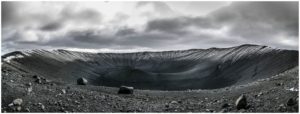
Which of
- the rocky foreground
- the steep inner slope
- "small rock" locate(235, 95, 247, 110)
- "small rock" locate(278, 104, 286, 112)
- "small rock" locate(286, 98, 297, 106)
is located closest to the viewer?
"small rock" locate(278, 104, 286, 112)

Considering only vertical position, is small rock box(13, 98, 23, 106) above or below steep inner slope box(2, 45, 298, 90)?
below

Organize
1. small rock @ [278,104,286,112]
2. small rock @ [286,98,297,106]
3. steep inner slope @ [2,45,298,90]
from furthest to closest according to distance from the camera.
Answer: steep inner slope @ [2,45,298,90] → small rock @ [286,98,297,106] → small rock @ [278,104,286,112]

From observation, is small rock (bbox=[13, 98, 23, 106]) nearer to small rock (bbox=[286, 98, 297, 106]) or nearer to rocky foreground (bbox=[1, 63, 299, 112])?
rocky foreground (bbox=[1, 63, 299, 112])

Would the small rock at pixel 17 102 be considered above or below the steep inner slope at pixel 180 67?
below

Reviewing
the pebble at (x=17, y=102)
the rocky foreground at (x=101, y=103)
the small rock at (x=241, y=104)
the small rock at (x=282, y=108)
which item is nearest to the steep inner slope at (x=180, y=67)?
the rocky foreground at (x=101, y=103)

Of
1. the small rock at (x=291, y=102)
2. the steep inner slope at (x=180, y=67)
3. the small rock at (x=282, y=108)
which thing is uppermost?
the steep inner slope at (x=180, y=67)

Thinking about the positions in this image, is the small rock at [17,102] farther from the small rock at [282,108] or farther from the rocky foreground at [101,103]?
the small rock at [282,108]

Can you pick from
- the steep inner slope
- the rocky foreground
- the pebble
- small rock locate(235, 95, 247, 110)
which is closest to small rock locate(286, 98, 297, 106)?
the rocky foreground

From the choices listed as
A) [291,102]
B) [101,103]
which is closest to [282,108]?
[291,102]

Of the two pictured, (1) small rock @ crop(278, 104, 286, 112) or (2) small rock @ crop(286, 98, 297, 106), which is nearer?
(1) small rock @ crop(278, 104, 286, 112)
